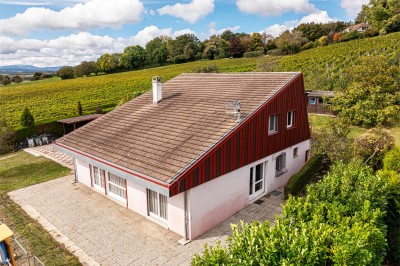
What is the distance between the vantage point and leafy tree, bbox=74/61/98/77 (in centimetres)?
8181

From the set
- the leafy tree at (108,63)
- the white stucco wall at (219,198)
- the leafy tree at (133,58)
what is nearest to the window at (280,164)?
the white stucco wall at (219,198)

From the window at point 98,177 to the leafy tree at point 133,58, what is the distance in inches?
3182

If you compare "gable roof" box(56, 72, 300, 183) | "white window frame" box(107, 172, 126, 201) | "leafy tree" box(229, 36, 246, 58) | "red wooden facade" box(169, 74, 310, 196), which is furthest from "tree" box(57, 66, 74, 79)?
"red wooden facade" box(169, 74, 310, 196)

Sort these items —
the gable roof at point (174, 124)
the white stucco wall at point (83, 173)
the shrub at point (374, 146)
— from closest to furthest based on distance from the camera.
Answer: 1. the gable roof at point (174, 124)
2. the shrub at point (374, 146)
3. the white stucco wall at point (83, 173)

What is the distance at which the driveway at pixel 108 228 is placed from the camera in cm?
1041

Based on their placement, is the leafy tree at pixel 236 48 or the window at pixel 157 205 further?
the leafy tree at pixel 236 48

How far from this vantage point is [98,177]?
15789mm

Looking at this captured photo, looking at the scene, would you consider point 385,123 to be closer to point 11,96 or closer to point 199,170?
point 199,170

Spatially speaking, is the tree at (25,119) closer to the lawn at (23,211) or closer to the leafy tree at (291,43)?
the lawn at (23,211)

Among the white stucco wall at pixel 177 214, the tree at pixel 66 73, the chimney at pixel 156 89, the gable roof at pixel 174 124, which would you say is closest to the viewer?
the white stucco wall at pixel 177 214

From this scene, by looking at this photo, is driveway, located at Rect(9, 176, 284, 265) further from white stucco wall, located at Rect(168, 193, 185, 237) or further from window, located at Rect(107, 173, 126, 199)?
window, located at Rect(107, 173, 126, 199)

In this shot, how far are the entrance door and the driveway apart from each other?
1.83 ft

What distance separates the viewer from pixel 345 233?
723 centimetres

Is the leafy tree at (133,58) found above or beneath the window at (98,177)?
above
